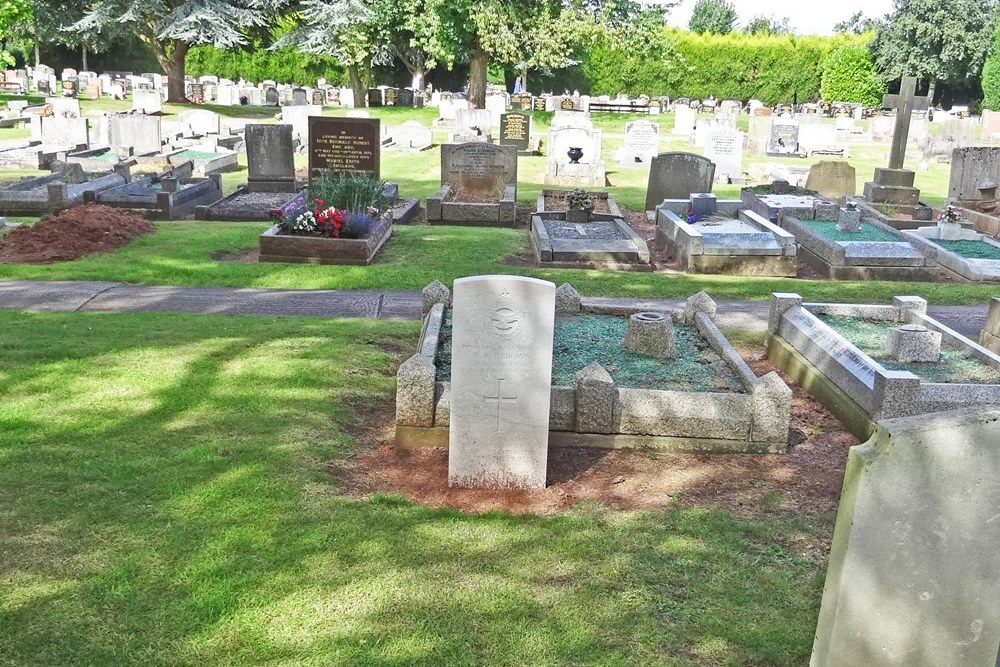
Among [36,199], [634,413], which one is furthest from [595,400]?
[36,199]

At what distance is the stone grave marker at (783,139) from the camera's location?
107 ft

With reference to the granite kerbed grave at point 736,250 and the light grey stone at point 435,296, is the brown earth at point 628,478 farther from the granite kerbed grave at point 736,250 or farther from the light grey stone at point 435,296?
the granite kerbed grave at point 736,250

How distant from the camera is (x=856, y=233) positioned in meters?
16.1

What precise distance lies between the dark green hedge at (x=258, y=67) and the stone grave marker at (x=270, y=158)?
134 ft

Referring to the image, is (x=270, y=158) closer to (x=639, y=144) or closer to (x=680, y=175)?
(x=680, y=175)

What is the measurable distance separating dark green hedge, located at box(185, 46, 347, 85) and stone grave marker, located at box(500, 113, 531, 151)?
31.8 meters

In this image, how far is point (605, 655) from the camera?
4340 millimetres

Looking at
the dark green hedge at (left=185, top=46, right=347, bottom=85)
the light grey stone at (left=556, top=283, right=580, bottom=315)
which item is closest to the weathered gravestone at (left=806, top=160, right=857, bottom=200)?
the light grey stone at (left=556, top=283, right=580, bottom=315)

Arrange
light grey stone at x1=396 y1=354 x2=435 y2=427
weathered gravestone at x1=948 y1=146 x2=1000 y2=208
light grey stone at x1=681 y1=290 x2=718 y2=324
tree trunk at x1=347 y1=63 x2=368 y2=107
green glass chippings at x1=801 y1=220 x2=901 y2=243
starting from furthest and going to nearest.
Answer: tree trunk at x1=347 y1=63 x2=368 y2=107 → weathered gravestone at x1=948 y1=146 x2=1000 y2=208 → green glass chippings at x1=801 y1=220 x2=901 y2=243 → light grey stone at x1=681 y1=290 x2=718 y2=324 → light grey stone at x1=396 y1=354 x2=435 y2=427

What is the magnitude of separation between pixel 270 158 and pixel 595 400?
14.4 metres

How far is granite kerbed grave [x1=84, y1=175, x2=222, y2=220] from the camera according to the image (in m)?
17.5

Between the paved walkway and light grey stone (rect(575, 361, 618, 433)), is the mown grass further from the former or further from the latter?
light grey stone (rect(575, 361, 618, 433))

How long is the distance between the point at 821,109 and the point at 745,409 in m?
52.1

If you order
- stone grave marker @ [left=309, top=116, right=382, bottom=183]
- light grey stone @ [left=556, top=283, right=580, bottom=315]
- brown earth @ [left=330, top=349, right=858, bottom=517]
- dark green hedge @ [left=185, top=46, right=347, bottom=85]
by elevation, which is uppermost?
dark green hedge @ [left=185, top=46, right=347, bottom=85]
